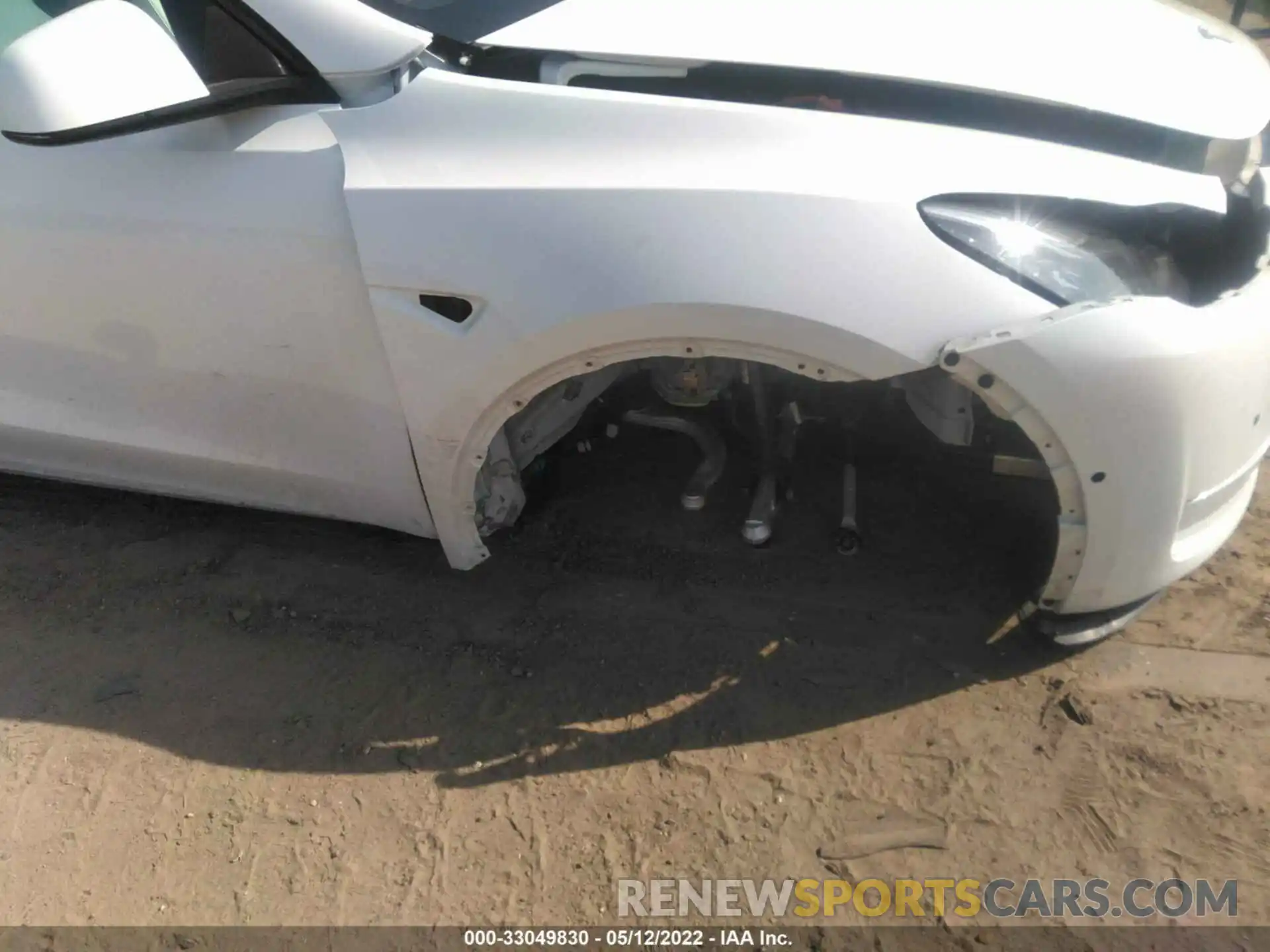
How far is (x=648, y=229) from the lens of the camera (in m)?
1.88

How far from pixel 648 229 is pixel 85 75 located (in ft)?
3.71

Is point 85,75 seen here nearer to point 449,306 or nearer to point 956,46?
point 449,306

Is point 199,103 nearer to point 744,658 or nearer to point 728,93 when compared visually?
point 728,93

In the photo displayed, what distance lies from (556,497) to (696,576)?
0.54 metres

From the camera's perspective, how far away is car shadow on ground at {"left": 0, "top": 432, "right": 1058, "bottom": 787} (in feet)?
7.66

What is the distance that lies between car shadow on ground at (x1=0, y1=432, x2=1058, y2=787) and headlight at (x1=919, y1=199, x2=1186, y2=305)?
0.93 meters

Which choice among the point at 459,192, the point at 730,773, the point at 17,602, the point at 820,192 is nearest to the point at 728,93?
the point at 820,192

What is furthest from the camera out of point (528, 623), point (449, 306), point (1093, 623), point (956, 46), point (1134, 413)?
point (528, 623)

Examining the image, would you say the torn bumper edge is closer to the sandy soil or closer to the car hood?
the sandy soil

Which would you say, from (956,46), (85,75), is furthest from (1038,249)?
(85,75)

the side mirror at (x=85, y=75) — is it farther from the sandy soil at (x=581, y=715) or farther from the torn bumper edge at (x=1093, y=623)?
the torn bumper edge at (x=1093, y=623)

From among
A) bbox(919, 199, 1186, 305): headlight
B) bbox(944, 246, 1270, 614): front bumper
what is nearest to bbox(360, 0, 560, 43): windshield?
bbox(919, 199, 1186, 305): headlight

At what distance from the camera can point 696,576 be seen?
267 cm

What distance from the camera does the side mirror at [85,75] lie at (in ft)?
6.34
